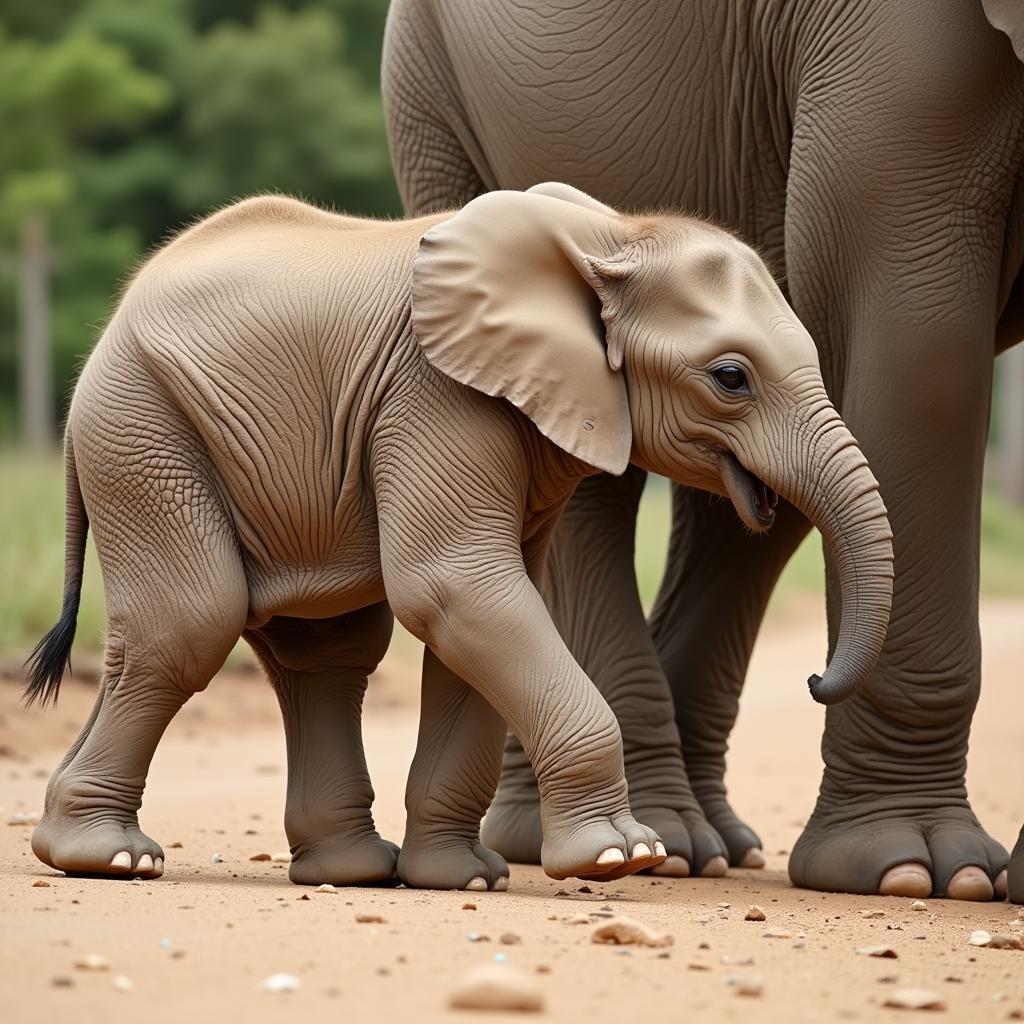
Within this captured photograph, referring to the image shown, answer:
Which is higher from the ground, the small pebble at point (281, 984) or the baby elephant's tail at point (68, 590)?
the baby elephant's tail at point (68, 590)

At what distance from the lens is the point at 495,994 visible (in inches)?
142

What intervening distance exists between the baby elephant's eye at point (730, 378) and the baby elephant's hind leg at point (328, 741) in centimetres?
126

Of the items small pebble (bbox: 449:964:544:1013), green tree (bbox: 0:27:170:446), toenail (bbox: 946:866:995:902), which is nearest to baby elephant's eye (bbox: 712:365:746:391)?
toenail (bbox: 946:866:995:902)

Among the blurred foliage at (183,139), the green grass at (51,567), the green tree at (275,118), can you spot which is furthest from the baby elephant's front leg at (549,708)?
the green tree at (275,118)

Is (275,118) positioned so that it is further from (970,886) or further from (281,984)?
(281,984)

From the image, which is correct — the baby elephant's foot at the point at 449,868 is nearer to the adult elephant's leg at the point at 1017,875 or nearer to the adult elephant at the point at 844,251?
the adult elephant at the point at 844,251

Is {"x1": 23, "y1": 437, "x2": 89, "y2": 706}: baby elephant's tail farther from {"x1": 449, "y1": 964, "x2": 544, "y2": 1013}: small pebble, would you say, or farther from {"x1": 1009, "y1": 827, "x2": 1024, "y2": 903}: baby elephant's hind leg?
{"x1": 1009, "y1": 827, "x2": 1024, "y2": 903}: baby elephant's hind leg

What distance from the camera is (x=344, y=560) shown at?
5.48 meters

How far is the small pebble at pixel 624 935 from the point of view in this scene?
442 cm

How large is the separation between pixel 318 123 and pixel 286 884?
101ft

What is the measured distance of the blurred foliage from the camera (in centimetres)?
3200

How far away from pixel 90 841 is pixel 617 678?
2.08m

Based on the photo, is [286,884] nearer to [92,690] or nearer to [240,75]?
[92,690]

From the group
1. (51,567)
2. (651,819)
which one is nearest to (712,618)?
(651,819)
